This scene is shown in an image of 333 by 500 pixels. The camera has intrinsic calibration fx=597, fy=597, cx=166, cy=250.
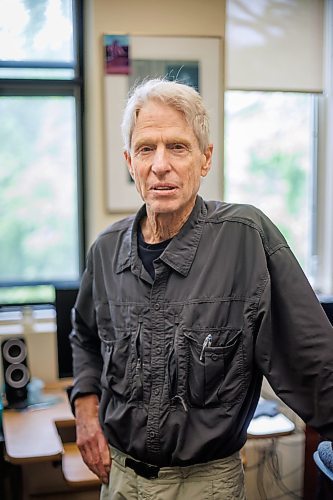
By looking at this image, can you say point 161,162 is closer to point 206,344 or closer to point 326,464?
point 206,344

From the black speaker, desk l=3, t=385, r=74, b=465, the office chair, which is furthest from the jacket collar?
the black speaker

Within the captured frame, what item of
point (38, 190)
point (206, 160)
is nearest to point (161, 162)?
point (206, 160)

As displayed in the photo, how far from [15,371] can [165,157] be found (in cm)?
153

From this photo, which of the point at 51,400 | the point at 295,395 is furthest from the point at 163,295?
the point at 51,400

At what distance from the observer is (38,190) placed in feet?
9.90

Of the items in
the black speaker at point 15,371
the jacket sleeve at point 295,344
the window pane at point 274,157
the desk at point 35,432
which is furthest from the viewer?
the window pane at point 274,157

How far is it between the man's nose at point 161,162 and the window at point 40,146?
67.1 inches

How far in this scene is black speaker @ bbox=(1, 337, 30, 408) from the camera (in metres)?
2.51

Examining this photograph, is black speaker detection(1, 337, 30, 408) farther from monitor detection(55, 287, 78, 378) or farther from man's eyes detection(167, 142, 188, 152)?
man's eyes detection(167, 142, 188, 152)

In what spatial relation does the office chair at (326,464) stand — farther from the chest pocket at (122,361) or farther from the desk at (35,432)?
the desk at (35,432)

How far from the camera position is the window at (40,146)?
289cm

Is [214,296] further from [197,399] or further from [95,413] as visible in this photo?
[95,413]

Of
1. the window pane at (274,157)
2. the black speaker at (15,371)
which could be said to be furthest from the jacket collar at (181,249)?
the window pane at (274,157)

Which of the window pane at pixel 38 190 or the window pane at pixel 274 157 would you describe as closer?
the window pane at pixel 38 190
